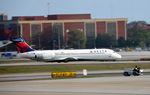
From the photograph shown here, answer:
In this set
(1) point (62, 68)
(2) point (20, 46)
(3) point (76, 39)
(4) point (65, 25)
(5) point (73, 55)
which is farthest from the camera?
(4) point (65, 25)

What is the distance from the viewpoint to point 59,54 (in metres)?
87.7

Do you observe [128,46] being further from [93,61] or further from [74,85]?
[74,85]

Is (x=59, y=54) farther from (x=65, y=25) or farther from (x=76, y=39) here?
(x=65, y=25)

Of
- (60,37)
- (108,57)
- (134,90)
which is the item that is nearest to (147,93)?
(134,90)

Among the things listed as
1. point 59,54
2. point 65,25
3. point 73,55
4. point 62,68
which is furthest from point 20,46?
point 65,25

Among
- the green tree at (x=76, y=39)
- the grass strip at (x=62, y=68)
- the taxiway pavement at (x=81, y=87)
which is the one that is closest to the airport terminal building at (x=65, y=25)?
the green tree at (x=76, y=39)

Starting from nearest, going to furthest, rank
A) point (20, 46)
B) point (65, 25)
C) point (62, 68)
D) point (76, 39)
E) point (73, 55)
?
point (62, 68)
point (20, 46)
point (73, 55)
point (76, 39)
point (65, 25)

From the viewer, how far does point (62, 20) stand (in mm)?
171875

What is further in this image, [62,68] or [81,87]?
[62,68]

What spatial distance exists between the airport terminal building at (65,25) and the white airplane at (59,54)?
76.3 m

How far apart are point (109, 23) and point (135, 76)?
118m

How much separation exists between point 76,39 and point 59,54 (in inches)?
Answer: 3171

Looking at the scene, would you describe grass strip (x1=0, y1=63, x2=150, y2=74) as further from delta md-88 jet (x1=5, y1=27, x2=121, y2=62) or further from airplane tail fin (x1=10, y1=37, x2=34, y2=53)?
airplane tail fin (x1=10, y1=37, x2=34, y2=53)

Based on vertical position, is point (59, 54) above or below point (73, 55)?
above
